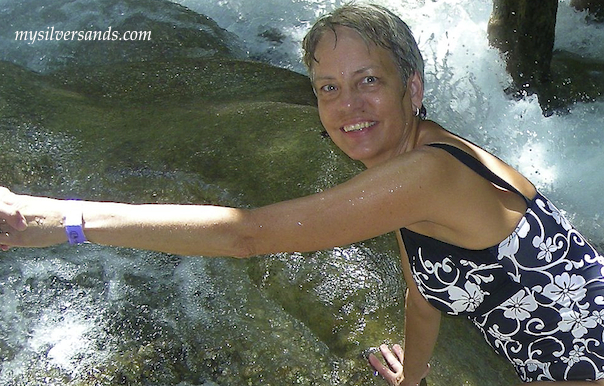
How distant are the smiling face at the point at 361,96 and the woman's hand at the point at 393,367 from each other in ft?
3.40

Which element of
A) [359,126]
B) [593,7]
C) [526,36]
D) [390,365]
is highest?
[359,126]

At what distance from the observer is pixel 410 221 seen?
5.95 ft

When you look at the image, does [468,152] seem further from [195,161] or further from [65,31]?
[65,31]

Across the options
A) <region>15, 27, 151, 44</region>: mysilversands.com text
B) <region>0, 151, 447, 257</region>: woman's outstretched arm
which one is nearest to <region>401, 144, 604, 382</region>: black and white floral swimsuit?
<region>0, 151, 447, 257</region>: woman's outstretched arm

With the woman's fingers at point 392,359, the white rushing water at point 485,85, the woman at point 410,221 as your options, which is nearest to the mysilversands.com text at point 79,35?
the white rushing water at point 485,85

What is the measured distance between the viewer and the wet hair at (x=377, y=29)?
189 centimetres

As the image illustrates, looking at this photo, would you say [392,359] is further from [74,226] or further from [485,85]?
[485,85]

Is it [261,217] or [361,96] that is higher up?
[361,96]

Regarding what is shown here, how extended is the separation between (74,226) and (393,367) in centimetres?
152

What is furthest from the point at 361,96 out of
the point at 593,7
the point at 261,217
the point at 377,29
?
the point at 593,7

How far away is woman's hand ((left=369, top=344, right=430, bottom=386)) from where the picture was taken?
2635 mm

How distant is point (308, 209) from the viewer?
175cm

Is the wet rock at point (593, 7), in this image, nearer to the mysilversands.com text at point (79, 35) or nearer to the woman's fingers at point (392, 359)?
the mysilversands.com text at point (79, 35)

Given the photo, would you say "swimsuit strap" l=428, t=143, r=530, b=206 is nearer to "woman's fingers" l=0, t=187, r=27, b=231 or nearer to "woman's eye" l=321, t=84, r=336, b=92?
"woman's eye" l=321, t=84, r=336, b=92
